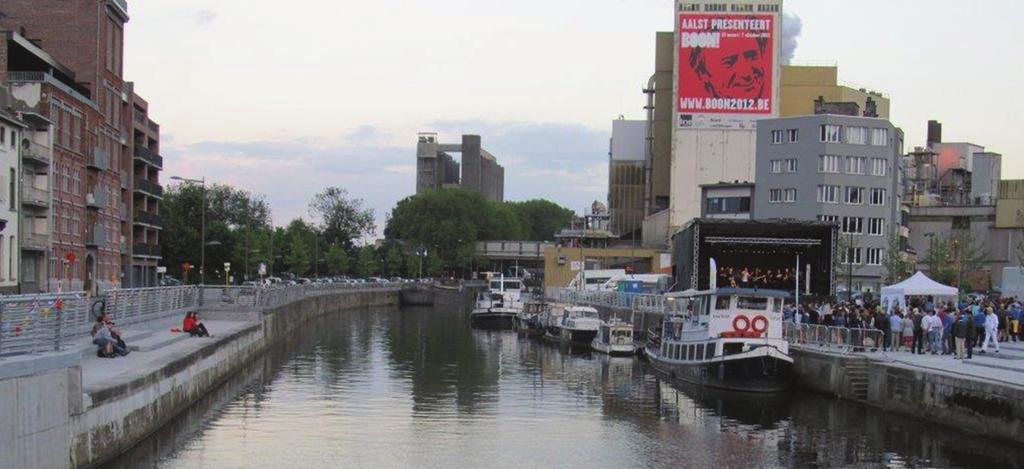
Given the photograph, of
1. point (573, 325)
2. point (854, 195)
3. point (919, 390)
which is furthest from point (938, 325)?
point (854, 195)

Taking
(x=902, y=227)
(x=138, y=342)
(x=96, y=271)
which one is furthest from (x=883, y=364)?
(x=902, y=227)

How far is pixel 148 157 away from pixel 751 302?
7106 centimetres

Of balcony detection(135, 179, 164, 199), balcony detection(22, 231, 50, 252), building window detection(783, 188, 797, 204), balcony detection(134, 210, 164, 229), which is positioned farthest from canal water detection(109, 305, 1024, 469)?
building window detection(783, 188, 797, 204)

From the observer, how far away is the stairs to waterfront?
40.9 metres

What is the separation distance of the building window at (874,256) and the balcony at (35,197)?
225ft

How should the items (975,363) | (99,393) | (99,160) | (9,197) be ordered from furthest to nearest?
(99,160) → (9,197) → (975,363) → (99,393)

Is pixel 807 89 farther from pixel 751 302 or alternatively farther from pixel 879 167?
pixel 751 302

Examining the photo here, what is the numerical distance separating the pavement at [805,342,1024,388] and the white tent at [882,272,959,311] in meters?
5.59

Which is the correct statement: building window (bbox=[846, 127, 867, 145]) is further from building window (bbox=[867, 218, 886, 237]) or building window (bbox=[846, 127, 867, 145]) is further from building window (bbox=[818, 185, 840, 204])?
building window (bbox=[867, 218, 886, 237])

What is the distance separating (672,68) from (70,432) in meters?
118

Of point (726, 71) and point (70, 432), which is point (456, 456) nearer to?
point (70, 432)

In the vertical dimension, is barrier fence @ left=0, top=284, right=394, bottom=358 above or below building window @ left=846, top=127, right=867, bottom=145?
below

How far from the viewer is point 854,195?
102875 millimetres

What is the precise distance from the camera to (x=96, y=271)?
82.4 m
